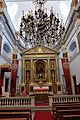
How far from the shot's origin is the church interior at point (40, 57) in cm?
652

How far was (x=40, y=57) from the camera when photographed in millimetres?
13852

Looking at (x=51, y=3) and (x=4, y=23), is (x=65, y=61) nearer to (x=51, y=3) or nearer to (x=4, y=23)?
(x=4, y=23)

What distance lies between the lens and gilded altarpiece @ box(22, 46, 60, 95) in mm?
12714

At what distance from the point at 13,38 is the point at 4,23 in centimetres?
315

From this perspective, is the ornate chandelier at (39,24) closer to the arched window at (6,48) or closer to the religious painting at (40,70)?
the arched window at (6,48)

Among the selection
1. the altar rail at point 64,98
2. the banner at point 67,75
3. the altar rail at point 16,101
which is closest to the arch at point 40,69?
the banner at point 67,75

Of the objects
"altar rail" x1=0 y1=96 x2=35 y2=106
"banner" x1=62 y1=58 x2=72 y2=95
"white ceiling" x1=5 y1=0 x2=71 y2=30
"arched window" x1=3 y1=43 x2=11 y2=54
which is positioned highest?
"white ceiling" x1=5 y1=0 x2=71 y2=30

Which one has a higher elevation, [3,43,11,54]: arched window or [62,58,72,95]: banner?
[3,43,11,54]: arched window

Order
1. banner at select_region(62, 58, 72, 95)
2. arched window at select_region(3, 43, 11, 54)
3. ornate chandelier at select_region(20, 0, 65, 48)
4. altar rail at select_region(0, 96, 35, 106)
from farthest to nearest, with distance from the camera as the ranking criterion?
arched window at select_region(3, 43, 11, 54), banner at select_region(62, 58, 72, 95), ornate chandelier at select_region(20, 0, 65, 48), altar rail at select_region(0, 96, 35, 106)

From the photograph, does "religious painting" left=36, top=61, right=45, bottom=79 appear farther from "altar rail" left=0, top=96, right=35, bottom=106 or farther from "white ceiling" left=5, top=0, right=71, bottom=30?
"altar rail" left=0, top=96, right=35, bottom=106

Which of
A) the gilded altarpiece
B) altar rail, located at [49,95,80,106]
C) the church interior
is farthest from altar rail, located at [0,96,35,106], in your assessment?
the gilded altarpiece

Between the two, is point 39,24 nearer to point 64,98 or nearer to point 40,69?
point 64,98

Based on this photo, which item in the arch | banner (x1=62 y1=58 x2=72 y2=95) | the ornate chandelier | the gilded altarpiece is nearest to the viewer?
the ornate chandelier

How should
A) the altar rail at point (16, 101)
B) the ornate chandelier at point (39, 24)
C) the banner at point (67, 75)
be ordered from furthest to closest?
the banner at point (67, 75) < the ornate chandelier at point (39, 24) < the altar rail at point (16, 101)
